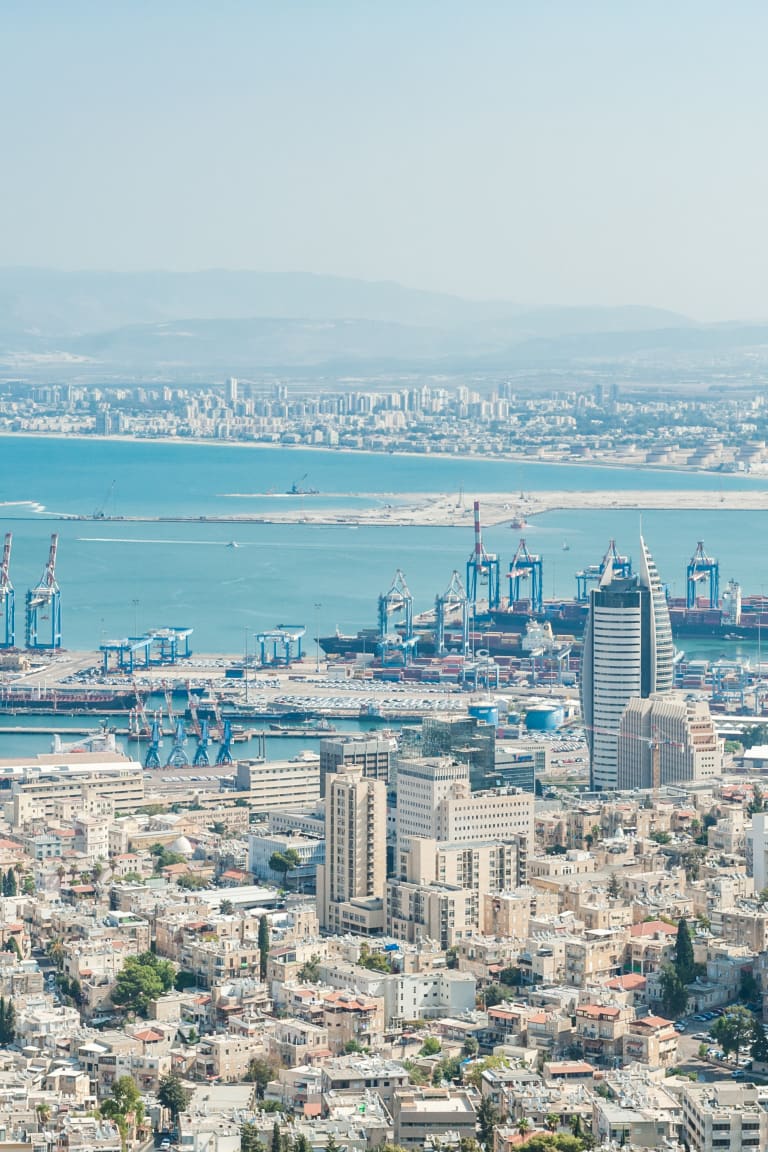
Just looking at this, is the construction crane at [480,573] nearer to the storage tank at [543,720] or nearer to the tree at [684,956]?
the storage tank at [543,720]

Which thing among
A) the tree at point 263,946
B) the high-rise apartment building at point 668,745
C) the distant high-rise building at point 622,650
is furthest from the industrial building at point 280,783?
the tree at point 263,946

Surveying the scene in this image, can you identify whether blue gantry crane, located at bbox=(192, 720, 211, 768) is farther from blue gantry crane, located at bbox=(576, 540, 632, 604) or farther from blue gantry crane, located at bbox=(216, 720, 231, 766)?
blue gantry crane, located at bbox=(576, 540, 632, 604)

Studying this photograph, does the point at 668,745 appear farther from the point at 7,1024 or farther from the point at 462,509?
the point at 462,509

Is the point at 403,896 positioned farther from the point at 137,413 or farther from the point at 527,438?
the point at 137,413

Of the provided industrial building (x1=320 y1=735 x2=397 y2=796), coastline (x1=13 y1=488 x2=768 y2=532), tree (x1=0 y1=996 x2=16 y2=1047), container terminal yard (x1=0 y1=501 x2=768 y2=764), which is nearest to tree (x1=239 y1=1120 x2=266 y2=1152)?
tree (x1=0 y1=996 x2=16 y2=1047)

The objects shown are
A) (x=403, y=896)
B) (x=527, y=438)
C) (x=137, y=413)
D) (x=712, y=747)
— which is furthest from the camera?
A: (x=137, y=413)

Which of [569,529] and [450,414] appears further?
[450,414]

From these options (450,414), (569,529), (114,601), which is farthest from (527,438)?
(114,601)
